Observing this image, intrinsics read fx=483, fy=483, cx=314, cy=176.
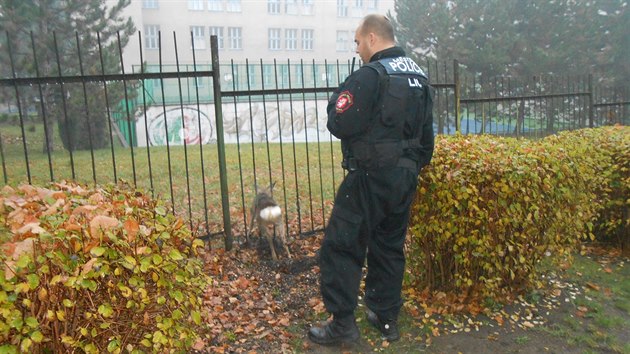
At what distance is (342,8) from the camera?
138 ft

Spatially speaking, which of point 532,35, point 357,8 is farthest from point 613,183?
point 357,8

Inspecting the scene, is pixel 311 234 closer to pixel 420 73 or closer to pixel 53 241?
pixel 420 73

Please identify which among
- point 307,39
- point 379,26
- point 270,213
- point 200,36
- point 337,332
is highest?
point 200,36

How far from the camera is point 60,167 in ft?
41.2

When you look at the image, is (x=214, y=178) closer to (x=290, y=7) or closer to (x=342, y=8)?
(x=290, y=7)

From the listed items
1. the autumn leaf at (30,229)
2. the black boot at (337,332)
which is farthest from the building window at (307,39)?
the autumn leaf at (30,229)

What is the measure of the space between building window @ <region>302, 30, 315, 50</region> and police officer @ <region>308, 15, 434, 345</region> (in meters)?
39.4

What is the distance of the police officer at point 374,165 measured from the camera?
335 centimetres

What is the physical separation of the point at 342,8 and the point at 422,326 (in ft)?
135

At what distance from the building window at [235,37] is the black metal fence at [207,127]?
12950 mm

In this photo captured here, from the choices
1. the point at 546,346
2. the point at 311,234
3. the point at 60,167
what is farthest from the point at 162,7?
the point at 546,346

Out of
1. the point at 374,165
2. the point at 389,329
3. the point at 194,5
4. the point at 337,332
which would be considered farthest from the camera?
the point at 194,5

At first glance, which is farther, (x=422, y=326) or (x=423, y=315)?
(x=423, y=315)

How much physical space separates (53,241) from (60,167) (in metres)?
11.9
